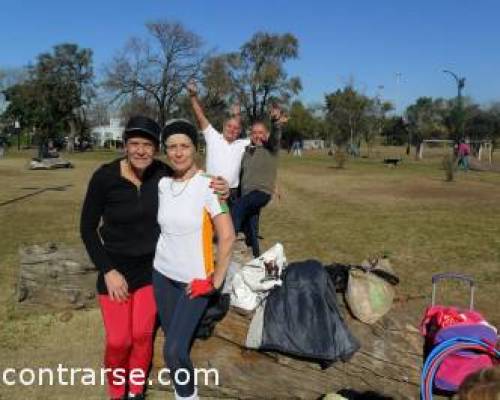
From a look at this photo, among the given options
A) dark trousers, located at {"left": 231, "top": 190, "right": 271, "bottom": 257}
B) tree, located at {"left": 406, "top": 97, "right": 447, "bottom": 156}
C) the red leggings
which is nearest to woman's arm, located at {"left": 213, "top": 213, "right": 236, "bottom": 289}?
the red leggings

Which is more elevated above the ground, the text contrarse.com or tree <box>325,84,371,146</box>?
tree <box>325,84,371,146</box>

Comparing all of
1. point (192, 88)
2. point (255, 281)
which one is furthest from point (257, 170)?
point (255, 281)

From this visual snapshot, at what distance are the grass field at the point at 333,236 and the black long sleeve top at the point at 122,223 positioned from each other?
1.21 m

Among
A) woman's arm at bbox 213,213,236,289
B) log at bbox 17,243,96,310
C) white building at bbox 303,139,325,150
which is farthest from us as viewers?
white building at bbox 303,139,325,150

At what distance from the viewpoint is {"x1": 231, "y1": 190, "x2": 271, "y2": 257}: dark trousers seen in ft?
22.1

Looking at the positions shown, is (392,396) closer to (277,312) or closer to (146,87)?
(277,312)

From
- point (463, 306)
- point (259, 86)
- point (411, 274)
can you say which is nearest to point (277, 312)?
point (463, 306)

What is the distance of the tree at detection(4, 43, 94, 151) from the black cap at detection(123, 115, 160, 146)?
6091 cm

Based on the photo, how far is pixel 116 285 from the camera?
126 inches

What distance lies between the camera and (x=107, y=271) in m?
3.21

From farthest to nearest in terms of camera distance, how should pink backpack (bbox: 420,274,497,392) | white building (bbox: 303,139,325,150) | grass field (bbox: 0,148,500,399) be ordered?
1. white building (bbox: 303,139,325,150)
2. grass field (bbox: 0,148,500,399)
3. pink backpack (bbox: 420,274,497,392)

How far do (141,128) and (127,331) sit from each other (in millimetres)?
1203

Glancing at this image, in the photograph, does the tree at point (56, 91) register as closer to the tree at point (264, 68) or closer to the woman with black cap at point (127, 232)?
the tree at point (264, 68)

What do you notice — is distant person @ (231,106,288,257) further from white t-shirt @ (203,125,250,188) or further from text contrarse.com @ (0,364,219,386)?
text contrarse.com @ (0,364,219,386)
